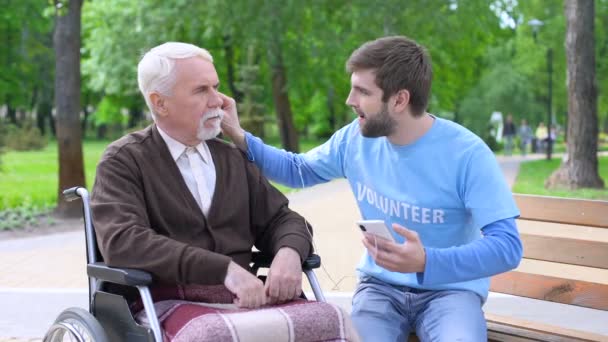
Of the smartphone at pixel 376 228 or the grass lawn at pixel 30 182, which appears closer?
the smartphone at pixel 376 228

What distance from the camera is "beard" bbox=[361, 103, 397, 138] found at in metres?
3.34

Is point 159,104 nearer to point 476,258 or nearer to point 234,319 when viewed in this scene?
point 234,319

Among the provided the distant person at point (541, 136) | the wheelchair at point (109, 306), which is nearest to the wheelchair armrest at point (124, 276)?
the wheelchair at point (109, 306)

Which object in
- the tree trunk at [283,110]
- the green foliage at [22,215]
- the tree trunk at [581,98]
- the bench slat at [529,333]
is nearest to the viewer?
the bench slat at [529,333]

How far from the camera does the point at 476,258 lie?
A: 310 cm

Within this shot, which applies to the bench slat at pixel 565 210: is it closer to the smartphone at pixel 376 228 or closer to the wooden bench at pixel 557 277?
the wooden bench at pixel 557 277

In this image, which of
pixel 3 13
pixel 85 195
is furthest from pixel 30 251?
pixel 3 13

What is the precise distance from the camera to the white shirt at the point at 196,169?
3486mm

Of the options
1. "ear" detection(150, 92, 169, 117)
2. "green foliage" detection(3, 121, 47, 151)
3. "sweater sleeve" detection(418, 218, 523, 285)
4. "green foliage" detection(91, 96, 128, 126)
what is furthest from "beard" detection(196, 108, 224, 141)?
"green foliage" detection(91, 96, 128, 126)

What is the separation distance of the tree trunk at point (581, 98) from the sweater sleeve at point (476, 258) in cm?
1461

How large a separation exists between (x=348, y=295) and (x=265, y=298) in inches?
132

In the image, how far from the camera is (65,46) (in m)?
12.2

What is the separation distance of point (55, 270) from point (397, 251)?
6.26 meters

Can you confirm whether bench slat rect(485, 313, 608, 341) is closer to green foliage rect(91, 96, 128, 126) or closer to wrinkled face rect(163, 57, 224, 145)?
wrinkled face rect(163, 57, 224, 145)
